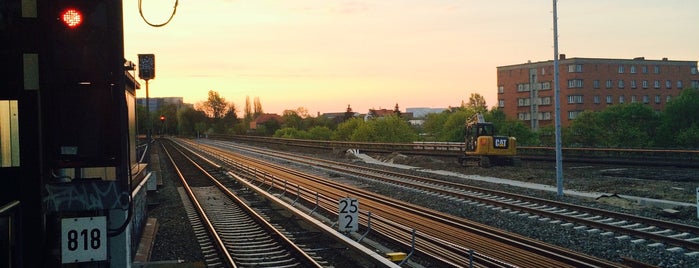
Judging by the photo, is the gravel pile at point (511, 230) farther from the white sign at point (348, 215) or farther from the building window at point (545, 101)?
the building window at point (545, 101)

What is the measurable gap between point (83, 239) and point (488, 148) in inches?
1232

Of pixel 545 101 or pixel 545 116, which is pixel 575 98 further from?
pixel 545 116

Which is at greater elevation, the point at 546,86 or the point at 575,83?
the point at 575,83

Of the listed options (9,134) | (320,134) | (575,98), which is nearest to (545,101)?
(575,98)

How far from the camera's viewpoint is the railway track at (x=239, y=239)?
11.5m

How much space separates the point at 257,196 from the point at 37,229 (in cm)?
1732

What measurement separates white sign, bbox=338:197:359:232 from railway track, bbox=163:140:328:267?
1256mm

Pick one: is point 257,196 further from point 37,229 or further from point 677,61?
point 677,61

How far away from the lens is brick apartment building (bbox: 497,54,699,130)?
90.1 metres

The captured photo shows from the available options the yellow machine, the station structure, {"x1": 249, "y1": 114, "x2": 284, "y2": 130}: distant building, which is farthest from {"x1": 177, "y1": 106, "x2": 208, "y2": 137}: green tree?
the station structure

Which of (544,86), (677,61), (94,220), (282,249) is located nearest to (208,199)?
(282,249)

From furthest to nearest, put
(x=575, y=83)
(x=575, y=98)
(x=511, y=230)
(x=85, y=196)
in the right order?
(x=575, y=83)
(x=575, y=98)
(x=511, y=230)
(x=85, y=196)

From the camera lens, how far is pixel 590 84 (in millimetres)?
90688

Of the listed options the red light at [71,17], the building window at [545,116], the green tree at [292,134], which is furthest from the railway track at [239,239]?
the building window at [545,116]
